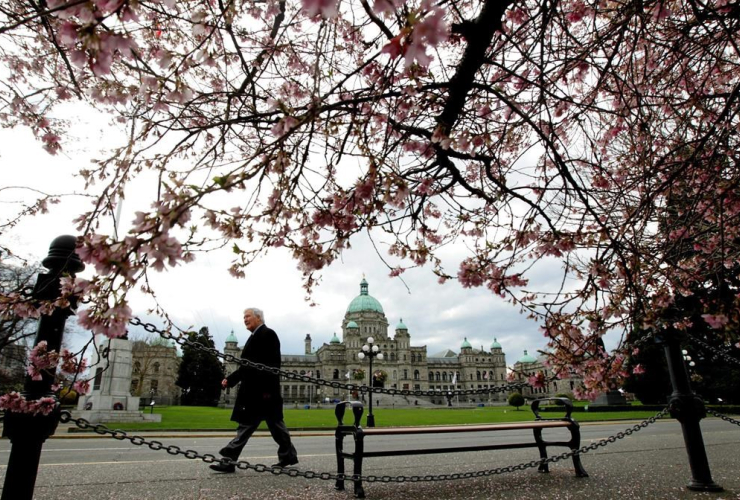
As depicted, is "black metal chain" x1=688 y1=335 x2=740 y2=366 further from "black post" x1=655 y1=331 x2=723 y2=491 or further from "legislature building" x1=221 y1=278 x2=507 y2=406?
"legislature building" x1=221 y1=278 x2=507 y2=406

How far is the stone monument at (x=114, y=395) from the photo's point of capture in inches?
624

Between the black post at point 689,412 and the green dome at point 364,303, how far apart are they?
304ft

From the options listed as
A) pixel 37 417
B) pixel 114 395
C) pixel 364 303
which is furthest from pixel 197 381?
pixel 37 417

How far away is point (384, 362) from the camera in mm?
96000

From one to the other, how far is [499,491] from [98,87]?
511 centimetres

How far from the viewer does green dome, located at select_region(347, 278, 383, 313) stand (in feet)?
317

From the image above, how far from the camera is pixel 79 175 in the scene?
308 centimetres

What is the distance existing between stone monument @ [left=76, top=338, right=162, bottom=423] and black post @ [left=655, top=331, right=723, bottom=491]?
16.9m

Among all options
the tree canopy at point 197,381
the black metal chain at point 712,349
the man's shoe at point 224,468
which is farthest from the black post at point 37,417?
the tree canopy at point 197,381

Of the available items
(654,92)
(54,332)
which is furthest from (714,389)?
(54,332)

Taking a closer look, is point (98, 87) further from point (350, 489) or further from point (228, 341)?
point (228, 341)

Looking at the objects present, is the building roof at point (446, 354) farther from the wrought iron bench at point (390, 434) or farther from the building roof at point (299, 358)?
the wrought iron bench at point (390, 434)

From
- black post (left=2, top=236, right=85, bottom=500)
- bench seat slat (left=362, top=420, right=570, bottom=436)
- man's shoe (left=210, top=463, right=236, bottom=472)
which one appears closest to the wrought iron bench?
bench seat slat (left=362, top=420, right=570, bottom=436)

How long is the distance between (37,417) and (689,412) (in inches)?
209
